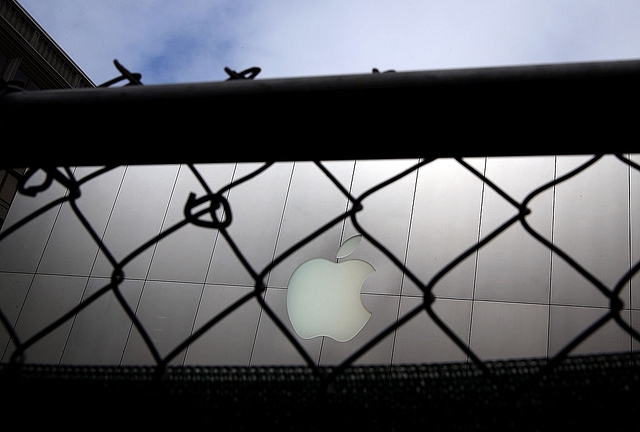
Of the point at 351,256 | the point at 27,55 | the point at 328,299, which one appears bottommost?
the point at 328,299

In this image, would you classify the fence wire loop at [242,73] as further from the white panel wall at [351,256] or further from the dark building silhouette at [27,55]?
the dark building silhouette at [27,55]

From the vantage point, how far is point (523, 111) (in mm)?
188

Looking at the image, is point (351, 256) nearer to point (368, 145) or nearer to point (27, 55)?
point (368, 145)

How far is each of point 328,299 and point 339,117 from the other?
2543mm

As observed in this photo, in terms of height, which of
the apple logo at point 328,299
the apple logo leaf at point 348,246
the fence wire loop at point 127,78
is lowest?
the fence wire loop at point 127,78

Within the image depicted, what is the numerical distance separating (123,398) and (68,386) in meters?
0.03

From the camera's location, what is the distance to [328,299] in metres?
2.70

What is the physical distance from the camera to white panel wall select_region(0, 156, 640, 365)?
275cm

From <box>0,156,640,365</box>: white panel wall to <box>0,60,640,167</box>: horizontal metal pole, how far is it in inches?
97.8

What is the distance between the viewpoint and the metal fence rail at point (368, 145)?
7.2 inches

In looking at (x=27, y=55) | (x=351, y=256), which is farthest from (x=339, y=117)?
(x=27, y=55)

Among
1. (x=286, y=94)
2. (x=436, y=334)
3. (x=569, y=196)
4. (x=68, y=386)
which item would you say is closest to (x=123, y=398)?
(x=68, y=386)

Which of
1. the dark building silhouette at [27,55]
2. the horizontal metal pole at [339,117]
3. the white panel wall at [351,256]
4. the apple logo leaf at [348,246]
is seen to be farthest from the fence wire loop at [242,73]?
the dark building silhouette at [27,55]

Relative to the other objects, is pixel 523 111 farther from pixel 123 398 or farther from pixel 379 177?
pixel 379 177
